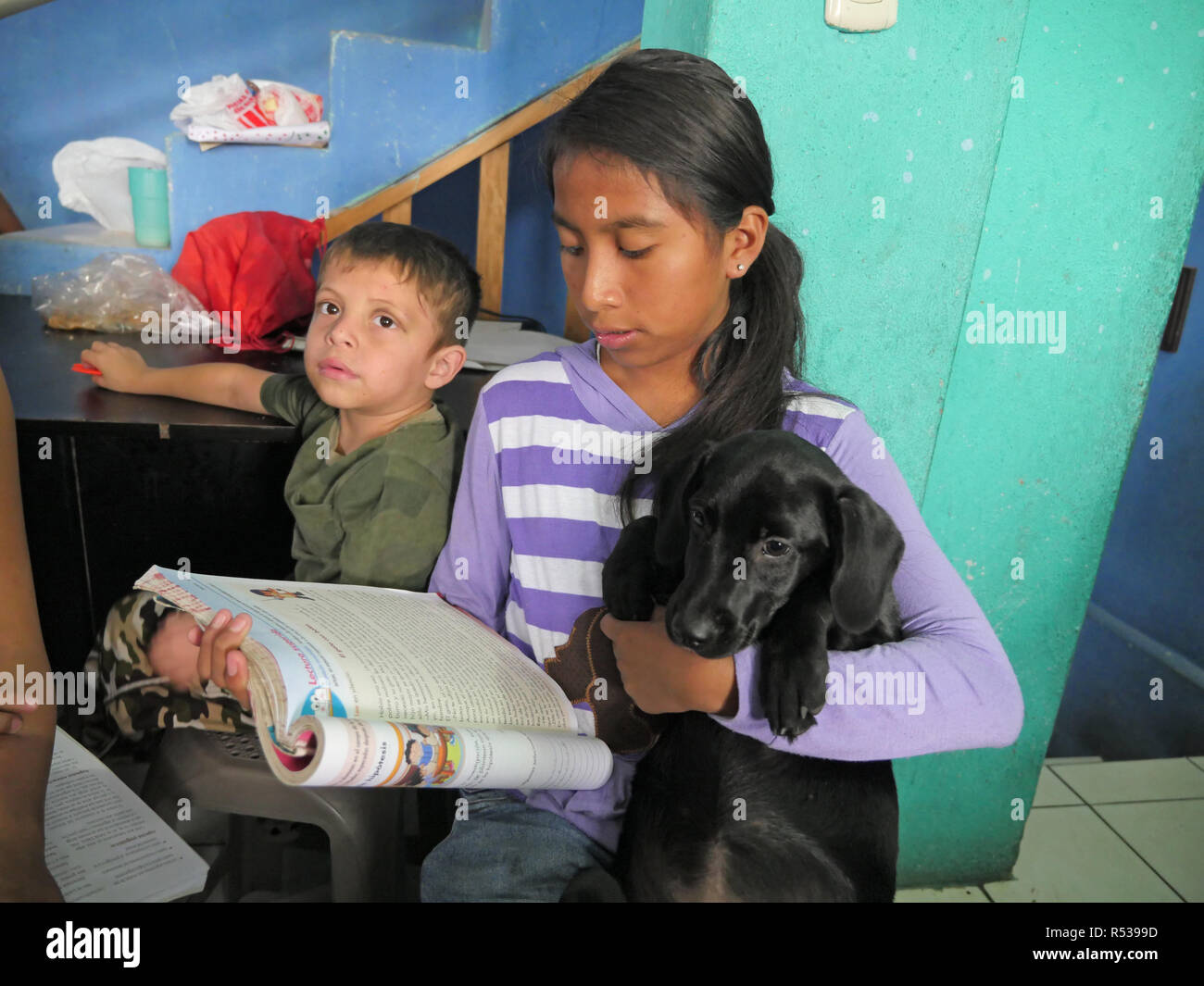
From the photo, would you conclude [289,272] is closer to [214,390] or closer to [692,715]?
[214,390]

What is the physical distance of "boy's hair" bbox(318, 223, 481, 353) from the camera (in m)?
1.18

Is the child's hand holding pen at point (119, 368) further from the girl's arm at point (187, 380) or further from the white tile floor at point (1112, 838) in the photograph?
the white tile floor at point (1112, 838)

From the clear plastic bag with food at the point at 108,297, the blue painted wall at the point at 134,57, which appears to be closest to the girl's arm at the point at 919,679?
the clear plastic bag with food at the point at 108,297

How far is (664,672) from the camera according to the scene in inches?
32.1

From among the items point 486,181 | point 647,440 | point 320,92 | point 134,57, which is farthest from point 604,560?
point 134,57

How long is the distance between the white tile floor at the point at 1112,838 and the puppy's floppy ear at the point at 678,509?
0.42 meters

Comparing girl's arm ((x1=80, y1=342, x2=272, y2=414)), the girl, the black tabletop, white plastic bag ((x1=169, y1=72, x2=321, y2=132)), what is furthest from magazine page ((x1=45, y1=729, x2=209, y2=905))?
white plastic bag ((x1=169, y1=72, x2=321, y2=132))

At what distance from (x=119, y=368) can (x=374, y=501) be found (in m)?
→ 0.49

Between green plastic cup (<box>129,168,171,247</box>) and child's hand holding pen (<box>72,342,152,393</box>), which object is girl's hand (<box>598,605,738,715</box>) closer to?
child's hand holding pen (<box>72,342,152,393</box>)

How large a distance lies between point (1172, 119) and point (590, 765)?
1.06 m

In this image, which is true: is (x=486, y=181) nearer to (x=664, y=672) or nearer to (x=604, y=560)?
(x=604, y=560)

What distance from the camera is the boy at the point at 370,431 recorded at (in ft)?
3.58
